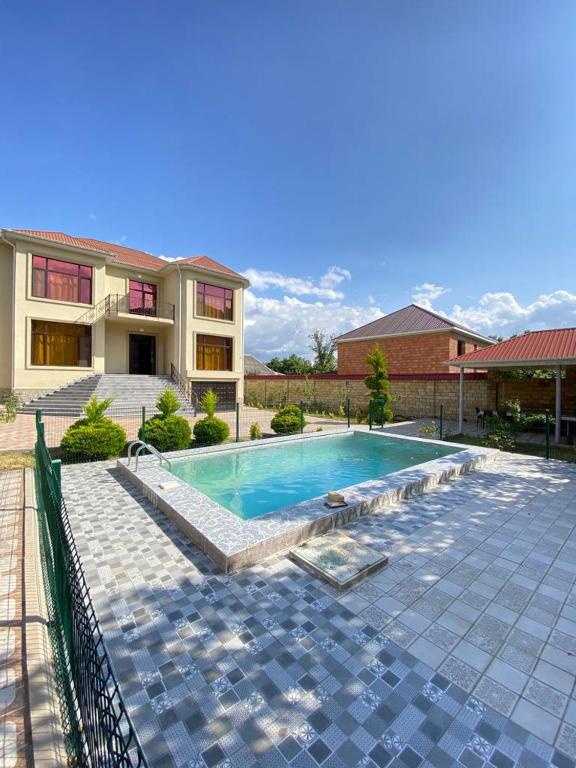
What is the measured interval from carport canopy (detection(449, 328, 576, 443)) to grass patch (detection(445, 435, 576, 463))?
1.11 m

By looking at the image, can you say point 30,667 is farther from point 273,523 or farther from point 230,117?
point 230,117

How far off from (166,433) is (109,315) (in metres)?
11.3

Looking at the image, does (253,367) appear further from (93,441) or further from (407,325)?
(93,441)

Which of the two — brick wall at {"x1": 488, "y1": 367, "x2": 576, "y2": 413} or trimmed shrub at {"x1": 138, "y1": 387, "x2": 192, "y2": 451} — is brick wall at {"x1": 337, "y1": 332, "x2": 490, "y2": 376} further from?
trimmed shrub at {"x1": 138, "y1": 387, "x2": 192, "y2": 451}

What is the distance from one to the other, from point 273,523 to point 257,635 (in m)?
1.75

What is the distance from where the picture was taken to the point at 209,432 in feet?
33.7

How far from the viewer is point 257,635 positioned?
273 centimetres

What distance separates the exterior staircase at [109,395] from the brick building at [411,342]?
1305 centimetres

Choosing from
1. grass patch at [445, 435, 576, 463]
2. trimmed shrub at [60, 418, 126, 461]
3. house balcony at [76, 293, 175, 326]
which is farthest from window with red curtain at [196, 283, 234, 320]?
grass patch at [445, 435, 576, 463]

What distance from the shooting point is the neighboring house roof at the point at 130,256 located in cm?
1683

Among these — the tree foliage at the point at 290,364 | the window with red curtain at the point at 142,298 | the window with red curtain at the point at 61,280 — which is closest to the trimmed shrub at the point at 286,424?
the window with red curtain at the point at 142,298

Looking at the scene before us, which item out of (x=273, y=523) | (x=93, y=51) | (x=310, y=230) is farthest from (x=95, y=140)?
(x=273, y=523)

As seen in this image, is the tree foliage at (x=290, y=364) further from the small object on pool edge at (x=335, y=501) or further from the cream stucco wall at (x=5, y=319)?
the small object on pool edge at (x=335, y=501)

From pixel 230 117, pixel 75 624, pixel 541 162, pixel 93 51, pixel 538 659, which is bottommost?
pixel 538 659
